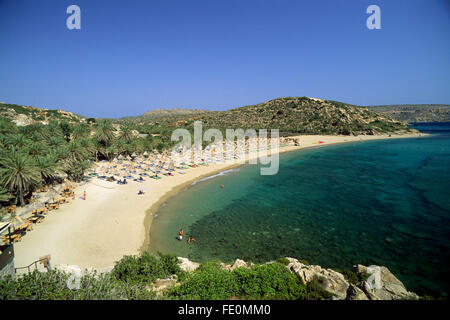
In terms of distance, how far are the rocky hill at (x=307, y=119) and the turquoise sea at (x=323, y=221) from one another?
55.6 metres

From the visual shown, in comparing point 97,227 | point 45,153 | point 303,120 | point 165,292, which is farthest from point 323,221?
point 303,120

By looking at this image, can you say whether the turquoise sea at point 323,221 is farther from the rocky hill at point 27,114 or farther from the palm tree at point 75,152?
the rocky hill at point 27,114

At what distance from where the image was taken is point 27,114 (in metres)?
56.4

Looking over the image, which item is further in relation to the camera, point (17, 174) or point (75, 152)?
point (75, 152)

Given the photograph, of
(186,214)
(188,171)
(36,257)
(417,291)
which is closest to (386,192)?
(417,291)

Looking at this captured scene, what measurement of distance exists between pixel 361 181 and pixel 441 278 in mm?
23157

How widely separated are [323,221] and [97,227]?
2073 cm

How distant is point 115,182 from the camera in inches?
1161

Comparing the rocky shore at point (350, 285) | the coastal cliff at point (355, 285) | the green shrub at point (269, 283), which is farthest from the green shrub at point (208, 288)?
the coastal cliff at point (355, 285)

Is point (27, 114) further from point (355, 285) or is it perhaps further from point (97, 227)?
point (355, 285)

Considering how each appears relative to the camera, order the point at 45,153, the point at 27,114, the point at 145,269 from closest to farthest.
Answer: the point at 145,269 < the point at 45,153 < the point at 27,114

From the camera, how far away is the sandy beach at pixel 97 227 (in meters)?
Answer: 14.4
